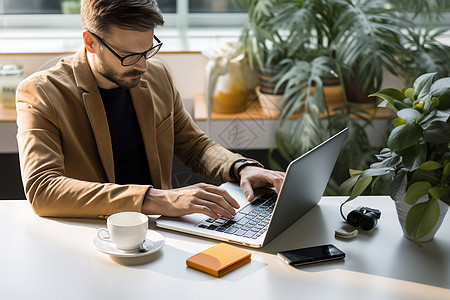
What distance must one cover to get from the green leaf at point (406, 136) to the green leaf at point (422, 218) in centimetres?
14

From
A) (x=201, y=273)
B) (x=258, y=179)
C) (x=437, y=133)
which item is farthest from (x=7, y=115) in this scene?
(x=437, y=133)

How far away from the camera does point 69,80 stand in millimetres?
1750

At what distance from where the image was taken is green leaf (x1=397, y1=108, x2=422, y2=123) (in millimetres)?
1264

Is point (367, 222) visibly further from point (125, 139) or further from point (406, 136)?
point (125, 139)

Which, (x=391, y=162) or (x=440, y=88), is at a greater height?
(x=440, y=88)

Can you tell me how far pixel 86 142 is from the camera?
175 cm

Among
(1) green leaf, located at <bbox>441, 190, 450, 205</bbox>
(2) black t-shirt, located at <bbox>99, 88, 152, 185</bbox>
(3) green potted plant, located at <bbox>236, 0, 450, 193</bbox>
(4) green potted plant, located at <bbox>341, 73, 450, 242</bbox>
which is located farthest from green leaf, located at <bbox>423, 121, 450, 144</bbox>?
(3) green potted plant, located at <bbox>236, 0, 450, 193</bbox>

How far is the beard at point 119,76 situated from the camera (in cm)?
173

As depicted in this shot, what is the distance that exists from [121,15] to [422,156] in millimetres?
893

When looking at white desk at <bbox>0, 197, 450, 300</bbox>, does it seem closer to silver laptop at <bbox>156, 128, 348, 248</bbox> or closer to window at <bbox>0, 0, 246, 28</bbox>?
silver laptop at <bbox>156, 128, 348, 248</bbox>

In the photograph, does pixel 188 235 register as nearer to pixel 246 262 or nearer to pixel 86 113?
pixel 246 262

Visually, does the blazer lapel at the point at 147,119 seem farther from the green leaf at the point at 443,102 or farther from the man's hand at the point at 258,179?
the green leaf at the point at 443,102

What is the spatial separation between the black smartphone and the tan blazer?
15.7 inches

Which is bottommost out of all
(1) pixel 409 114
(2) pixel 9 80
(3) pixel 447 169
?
(2) pixel 9 80
